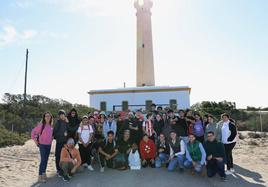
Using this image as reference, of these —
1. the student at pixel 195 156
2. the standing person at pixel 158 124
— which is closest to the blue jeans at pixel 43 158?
the standing person at pixel 158 124

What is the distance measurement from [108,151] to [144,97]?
13.7 m

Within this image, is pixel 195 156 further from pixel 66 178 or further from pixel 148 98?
pixel 148 98

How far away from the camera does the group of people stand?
6.74 metres

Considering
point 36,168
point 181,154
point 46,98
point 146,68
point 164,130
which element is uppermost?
point 146,68

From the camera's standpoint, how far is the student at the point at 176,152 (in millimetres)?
7254

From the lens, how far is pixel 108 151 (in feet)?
25.1

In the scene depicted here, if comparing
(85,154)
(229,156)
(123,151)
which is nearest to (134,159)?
(123,151)

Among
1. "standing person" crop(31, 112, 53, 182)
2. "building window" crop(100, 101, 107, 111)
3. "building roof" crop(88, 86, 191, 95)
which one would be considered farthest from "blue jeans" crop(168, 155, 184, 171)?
"building window" crop(100, 101, 107, 111)

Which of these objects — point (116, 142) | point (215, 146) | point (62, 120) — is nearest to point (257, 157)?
point (215, 146)

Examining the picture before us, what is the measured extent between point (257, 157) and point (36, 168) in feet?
24.8

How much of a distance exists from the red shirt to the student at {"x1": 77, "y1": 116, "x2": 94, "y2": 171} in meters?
1.48

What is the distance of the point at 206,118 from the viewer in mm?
8609

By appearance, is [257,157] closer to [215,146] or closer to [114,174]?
[215,146]

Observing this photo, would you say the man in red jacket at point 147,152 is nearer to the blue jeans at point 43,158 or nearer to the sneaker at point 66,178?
the sneaker at point 66,178
